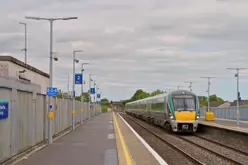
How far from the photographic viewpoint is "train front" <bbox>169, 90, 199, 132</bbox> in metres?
27.9

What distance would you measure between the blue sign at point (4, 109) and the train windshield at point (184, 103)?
17500 mm

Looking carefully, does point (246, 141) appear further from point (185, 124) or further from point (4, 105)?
point (4, 105)

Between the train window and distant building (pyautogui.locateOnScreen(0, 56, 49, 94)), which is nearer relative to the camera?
distant building (pyautogui.locateOnScreen(0, 56, 49, 94))

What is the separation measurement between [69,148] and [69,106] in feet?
50.4

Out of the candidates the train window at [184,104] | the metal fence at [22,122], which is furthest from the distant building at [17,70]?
the train window at [184,104]

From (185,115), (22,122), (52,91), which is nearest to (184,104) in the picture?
(185,115)

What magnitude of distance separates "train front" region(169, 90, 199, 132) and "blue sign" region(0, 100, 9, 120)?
17.2m

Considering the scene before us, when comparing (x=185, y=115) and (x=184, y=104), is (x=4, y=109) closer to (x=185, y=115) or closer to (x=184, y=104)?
(x=185, y=115)

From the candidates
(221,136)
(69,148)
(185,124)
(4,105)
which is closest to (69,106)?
(185,124)

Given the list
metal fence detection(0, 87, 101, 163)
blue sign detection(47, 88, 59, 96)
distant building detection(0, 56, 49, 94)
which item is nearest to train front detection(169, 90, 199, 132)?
distant building detection(0, 56, 49, 94)

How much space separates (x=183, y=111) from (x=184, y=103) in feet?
2.20

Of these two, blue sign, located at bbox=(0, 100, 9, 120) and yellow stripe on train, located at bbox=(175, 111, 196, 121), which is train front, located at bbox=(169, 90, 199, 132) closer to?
yellow stripe on train, located at bbox=(175, 111, 196, 121)

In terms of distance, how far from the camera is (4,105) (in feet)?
39.1

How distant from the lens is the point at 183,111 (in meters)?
28.0
